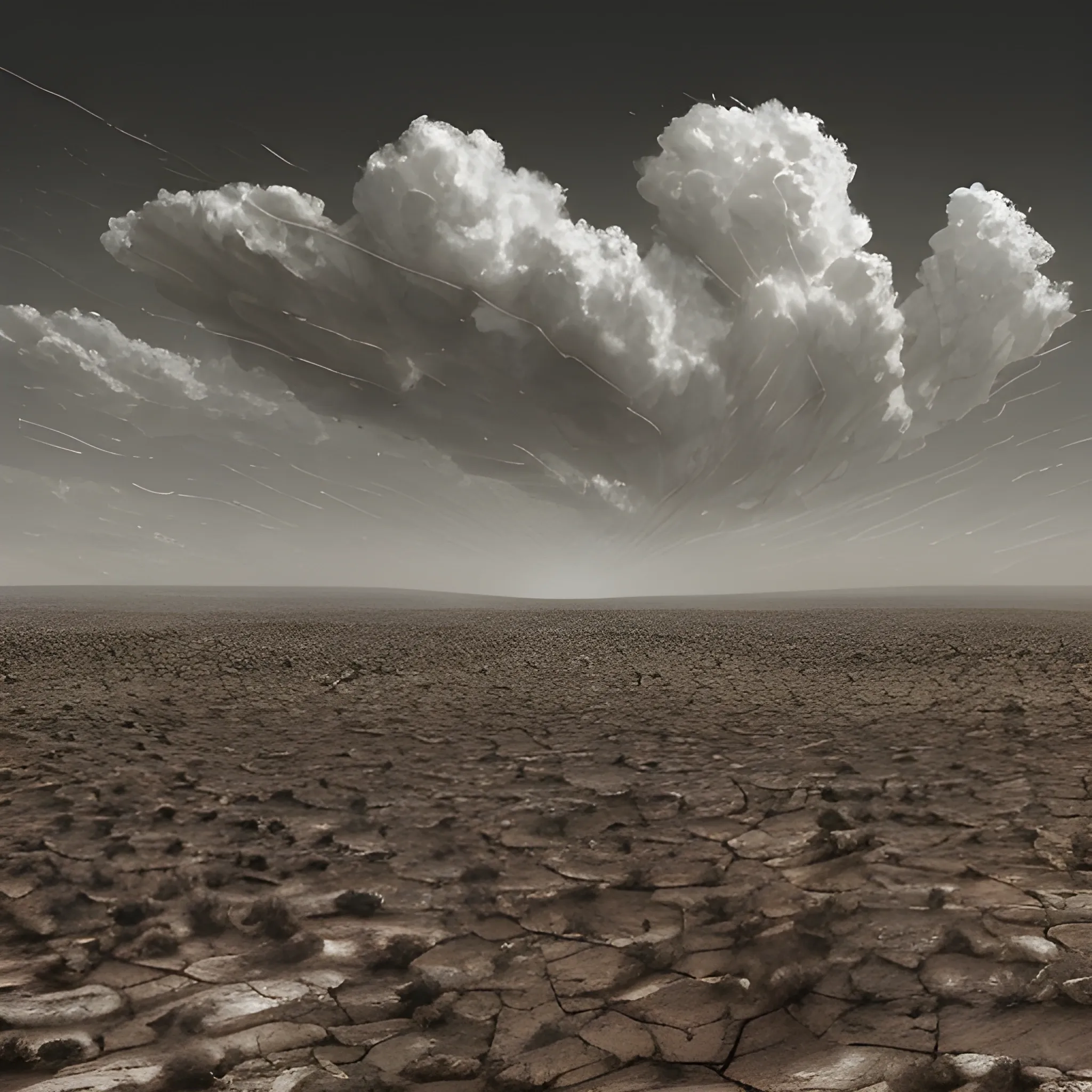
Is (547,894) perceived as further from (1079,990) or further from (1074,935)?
(1074,935)

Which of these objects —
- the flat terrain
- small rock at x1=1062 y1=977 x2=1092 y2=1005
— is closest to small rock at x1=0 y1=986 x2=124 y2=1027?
the flat terrain

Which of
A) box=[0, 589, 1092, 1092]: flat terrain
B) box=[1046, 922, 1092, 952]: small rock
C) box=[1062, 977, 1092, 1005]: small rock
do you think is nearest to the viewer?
box=[0, 589, 1092, 1092]: flat terrain

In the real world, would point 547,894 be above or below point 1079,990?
below

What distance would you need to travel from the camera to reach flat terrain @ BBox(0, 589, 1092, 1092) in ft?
7.38

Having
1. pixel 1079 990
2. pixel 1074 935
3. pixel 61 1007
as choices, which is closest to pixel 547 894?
pixel 61 1007

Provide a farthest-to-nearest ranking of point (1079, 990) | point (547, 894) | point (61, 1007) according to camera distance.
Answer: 1. point (547, 894)
2. point (61, 1007)
3. point (1079, 990)

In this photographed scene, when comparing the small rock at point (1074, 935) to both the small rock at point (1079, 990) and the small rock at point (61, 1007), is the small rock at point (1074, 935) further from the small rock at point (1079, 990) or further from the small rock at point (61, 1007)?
the small rock at point (61, 1007)

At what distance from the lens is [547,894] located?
3400 millimetres

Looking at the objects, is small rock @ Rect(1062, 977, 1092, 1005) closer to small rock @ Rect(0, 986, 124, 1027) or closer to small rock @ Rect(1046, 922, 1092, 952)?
small rock @ Rect(1046, 922, 1092, 952)

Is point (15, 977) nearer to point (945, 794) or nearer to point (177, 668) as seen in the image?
point (945, 794)

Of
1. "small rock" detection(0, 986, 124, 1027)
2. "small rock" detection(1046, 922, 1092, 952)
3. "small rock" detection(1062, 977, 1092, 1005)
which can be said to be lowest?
"small rock" detection(0, 986, 124, 1027)

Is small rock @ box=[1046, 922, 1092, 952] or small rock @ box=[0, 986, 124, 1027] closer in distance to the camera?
small rock @ box=[0, 986, 124, 1027]

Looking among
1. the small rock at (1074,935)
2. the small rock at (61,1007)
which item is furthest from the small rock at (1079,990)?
the small rock at (61,1007)

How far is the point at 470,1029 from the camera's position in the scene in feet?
7.88
